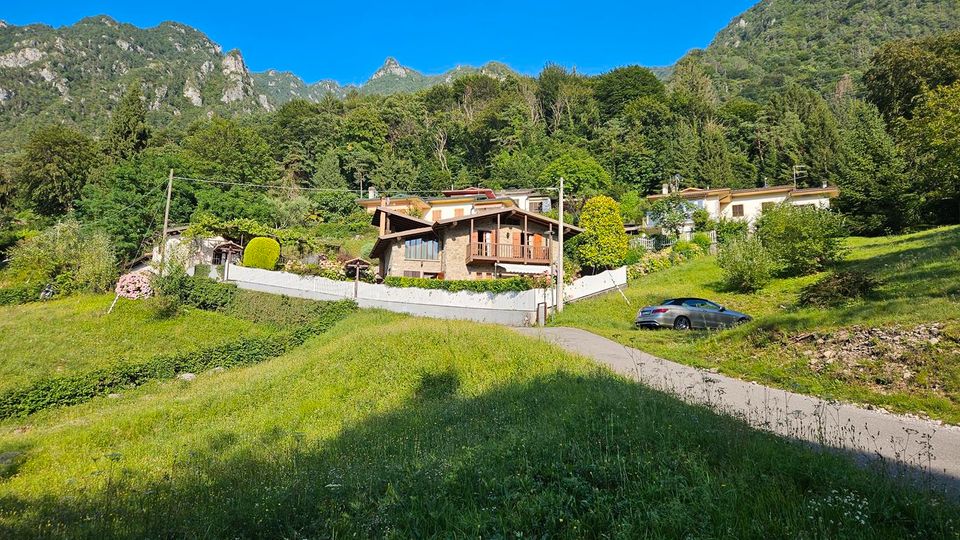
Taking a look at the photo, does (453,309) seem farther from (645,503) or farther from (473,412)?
(645,503)

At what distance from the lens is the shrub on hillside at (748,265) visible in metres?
25.8

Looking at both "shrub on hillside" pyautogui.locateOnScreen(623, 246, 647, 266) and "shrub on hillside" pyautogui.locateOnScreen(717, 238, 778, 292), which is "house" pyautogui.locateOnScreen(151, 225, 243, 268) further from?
"shrub on hillside" pyautogui.locateOnScreen(717, 238, 778, 292)

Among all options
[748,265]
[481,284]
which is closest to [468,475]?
[481,284]

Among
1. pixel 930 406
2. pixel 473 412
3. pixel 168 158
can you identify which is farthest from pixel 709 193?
pixel 168 158

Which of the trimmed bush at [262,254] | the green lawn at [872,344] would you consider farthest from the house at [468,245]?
the green lawn at [872,344]

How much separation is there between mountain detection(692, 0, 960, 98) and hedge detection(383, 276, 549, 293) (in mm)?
93814

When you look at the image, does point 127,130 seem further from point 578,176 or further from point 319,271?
point 578,176

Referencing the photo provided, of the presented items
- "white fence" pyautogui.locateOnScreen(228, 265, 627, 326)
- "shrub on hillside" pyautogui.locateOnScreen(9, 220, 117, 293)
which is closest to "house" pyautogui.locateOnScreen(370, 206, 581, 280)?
"white fence" pyautogui.locateOnScreen(228, 265, 627, 326)

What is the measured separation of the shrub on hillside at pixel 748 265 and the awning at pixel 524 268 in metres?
13.6

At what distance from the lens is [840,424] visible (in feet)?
23.4

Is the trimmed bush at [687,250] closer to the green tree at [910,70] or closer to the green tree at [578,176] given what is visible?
the green tree at [578,176]

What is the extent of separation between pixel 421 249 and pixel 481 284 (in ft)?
33.7

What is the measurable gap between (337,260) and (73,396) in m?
23.5

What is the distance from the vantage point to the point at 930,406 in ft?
26.1
